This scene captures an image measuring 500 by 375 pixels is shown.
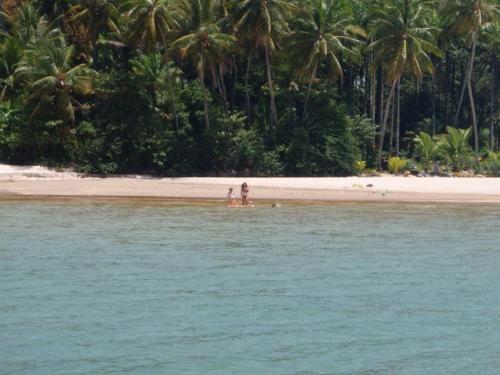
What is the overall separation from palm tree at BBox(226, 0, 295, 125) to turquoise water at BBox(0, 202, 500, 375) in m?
18.7

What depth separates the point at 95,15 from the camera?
175 ft

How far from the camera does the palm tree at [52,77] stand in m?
48.9

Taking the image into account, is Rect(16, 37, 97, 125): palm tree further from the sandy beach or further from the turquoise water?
the turquoise water

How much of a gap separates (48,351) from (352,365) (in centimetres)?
428

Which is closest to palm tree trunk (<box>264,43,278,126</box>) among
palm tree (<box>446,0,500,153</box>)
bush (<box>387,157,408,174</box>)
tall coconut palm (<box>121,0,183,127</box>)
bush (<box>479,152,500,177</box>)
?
tall coconut palm (<box>121,0,183,127</box>)

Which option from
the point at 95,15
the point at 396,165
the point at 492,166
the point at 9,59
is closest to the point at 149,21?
the point at 95,15

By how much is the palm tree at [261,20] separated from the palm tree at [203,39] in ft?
3.01

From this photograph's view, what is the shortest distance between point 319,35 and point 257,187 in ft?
30.9

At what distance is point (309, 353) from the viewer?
49.1ft

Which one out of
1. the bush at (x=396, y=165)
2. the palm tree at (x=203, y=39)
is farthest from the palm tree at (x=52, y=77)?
the bush at (x=396, y=165)

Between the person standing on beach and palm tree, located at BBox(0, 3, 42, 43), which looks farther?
palm tree, located at BBox(0, 3, 42, 43)

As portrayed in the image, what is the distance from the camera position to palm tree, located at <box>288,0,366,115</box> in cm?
5069

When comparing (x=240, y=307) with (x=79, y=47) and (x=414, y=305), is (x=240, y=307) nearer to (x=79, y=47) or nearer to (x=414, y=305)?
(x=414, y=305)

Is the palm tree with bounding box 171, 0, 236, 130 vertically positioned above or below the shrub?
above
